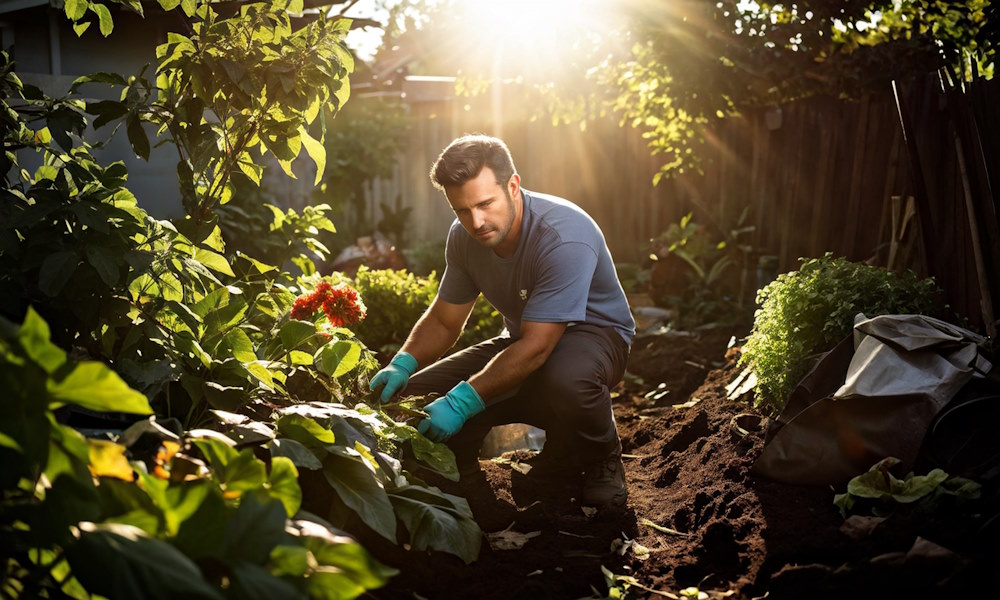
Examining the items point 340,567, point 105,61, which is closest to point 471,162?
point 340,567

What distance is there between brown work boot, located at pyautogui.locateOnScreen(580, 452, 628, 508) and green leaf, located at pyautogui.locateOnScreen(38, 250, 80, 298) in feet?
6.55

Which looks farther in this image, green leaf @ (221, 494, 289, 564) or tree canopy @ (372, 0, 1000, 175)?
tree canopy @ (372, 0, 1000, 175)

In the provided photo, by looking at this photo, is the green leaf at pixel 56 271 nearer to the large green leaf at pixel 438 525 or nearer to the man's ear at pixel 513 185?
the large green leaf at pixel 438 525

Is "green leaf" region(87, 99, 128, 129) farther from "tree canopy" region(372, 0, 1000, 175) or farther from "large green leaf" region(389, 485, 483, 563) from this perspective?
"tree canopy" region(372, 0, 1000, 175)

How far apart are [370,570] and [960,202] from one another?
353 cm

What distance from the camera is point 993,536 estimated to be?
2090 mm

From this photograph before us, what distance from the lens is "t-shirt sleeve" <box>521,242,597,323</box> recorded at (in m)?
3.31

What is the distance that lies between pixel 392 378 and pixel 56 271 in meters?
1.42

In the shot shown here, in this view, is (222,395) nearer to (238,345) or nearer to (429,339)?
(238,345)

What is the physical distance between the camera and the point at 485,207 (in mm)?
3385

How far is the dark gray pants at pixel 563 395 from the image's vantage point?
3.36 m

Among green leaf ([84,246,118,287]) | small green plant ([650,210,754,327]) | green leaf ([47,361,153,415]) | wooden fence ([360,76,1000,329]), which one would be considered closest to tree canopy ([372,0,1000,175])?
wooden fence ([360,76,1000,329])

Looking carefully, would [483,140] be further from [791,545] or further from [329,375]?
[791,545]

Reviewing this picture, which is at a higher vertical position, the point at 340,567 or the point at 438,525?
the point at 340,567
